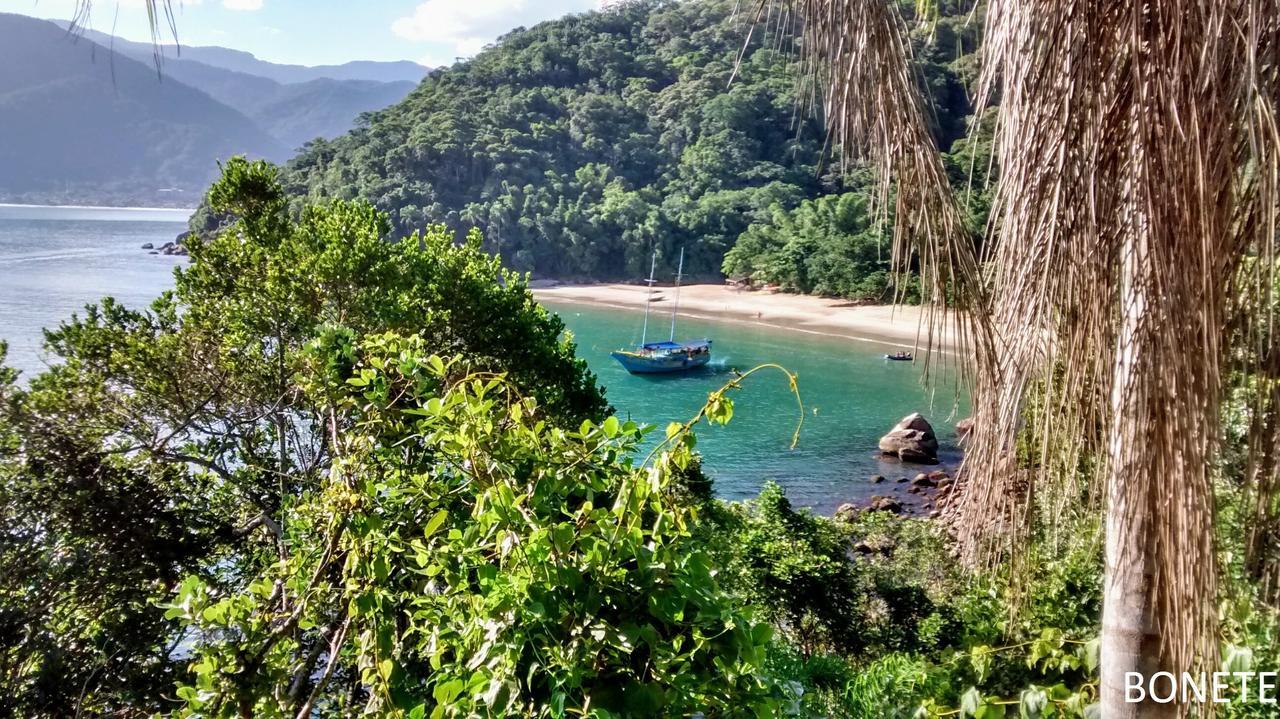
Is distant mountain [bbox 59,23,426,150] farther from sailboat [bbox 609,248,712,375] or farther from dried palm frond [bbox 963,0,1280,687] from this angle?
dried palm frond [bbox 963,0,1280,687]

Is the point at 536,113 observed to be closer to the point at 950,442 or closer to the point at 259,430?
the point at 950,442

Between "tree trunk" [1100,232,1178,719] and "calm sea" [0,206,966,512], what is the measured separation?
17.3 feet

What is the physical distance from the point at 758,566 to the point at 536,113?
139 ft

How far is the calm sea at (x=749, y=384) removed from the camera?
15422 millimetres

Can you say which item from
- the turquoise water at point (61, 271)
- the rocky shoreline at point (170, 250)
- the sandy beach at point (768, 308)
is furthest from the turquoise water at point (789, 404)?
the rocky shoreline at point (170, 250)

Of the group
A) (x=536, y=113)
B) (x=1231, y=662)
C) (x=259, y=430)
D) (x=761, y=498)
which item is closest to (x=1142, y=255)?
(x=1231, y=662)

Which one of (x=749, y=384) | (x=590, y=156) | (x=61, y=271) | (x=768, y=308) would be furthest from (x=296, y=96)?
(x=749, y=384)

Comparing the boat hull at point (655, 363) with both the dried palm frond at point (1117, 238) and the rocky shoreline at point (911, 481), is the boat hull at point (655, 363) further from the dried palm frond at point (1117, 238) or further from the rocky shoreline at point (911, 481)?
the dried palm frond at point (1117, 238)

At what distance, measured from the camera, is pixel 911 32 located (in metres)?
1.39

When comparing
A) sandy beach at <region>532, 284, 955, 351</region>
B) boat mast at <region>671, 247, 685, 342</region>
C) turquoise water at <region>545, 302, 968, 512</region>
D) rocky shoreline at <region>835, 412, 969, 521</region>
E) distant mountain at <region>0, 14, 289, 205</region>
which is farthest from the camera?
distant mountain at <region>0, 14, 289, 205</region>

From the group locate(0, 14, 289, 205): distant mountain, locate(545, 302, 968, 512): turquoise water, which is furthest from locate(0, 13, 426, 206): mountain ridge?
locate(545, 302, 968, 512): turquoise water

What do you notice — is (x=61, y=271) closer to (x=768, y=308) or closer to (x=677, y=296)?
(x=677, y=296)

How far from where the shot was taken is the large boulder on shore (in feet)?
52.9

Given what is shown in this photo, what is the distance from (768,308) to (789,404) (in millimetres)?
12615
